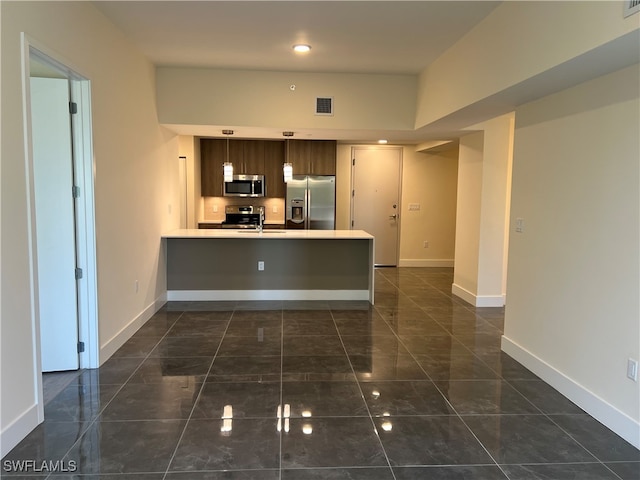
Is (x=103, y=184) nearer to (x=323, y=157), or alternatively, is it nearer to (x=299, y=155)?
(x=299, y=155)

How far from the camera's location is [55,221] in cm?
312

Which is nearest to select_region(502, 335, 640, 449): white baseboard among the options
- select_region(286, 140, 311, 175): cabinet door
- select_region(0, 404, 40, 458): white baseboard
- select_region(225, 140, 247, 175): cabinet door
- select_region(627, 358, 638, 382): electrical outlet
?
select_region(627, 358, 638, 382): electrical outlet

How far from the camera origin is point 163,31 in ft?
12.0

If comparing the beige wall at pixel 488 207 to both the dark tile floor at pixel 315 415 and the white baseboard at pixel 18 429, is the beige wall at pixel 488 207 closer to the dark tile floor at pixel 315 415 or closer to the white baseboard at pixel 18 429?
the dark tile floor at pixel 315 415

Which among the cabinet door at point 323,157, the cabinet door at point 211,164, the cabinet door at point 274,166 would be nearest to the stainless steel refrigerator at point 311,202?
the cabinet door at point 323,157

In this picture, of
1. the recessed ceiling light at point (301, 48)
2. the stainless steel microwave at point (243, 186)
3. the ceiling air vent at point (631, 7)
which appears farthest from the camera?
the stainless steel microwave at point (243, 186)

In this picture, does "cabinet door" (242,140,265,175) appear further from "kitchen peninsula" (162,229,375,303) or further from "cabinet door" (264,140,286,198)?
"kitchen peninsula" (162,229,375,303)

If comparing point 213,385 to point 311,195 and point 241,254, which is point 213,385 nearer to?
point 241,254

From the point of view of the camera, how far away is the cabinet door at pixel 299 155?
7.07 meters

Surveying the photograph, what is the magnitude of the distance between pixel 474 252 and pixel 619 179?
117 inches

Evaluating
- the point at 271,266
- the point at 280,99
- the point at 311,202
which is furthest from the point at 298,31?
the point at 311,202

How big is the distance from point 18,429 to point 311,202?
5.46m

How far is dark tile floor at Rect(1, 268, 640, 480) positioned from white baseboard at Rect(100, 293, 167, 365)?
2.9 inches

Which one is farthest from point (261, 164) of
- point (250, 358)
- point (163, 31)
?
point (250, 358)
